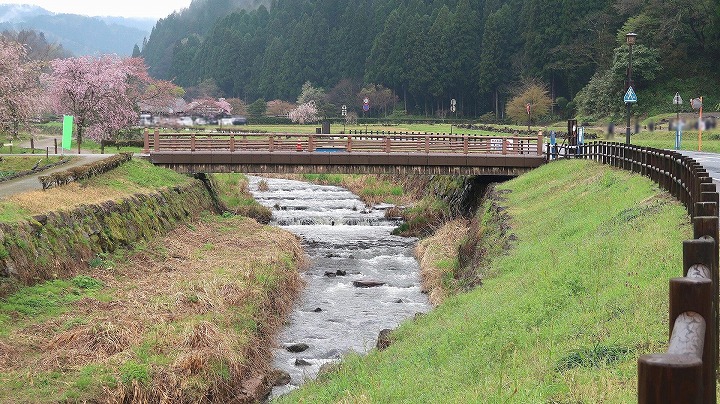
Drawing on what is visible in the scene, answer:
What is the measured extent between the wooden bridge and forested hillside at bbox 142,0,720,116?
3437 cm

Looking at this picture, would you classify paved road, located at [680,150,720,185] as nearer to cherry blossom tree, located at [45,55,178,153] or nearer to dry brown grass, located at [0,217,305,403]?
dry brown grass, located at [0,217,305,403]

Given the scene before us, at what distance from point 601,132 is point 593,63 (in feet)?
77.2

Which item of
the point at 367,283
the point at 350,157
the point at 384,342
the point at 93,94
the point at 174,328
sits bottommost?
the point at 367,283

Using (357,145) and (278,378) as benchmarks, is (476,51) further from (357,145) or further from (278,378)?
(278,378)

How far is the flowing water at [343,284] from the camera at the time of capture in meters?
17.3

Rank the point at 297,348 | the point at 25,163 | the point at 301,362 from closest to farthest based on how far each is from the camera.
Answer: the point at 301,362 → the point at 297,348 → the point at 25,163

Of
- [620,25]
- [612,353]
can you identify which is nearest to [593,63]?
[620,25]

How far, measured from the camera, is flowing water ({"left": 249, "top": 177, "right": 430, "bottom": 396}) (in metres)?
17.3

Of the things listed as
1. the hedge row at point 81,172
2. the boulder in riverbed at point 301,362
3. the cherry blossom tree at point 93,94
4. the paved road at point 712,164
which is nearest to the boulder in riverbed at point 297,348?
the boulder in riverbed at point 301,362

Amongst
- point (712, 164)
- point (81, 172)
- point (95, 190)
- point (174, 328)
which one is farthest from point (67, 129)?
point (712, 164)

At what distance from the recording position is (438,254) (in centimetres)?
2619

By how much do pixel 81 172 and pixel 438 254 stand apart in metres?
12.3

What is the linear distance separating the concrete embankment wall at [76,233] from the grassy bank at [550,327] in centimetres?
791

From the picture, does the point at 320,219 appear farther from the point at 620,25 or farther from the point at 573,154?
the point at 620,25
